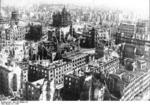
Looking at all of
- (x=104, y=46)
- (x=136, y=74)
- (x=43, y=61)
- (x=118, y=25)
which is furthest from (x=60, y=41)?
(x=136, y=74)

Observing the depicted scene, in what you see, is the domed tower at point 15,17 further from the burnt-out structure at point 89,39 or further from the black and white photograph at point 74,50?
the burnt-out structure at point 89,39

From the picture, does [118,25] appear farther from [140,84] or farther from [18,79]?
[18,79]

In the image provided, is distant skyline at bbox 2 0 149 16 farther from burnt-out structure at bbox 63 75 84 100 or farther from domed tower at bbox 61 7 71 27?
burnt-out structure at bbox 63 75 84 100

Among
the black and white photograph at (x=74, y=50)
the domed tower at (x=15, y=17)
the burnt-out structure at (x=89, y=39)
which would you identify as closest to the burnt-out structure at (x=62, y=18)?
the black and white photograph at (x=74, y=50)

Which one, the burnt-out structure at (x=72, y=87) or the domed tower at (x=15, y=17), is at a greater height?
the domed tower at (x=15, y=17)

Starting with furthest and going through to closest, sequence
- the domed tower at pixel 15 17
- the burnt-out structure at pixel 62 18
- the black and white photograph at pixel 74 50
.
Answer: the burnt-out structure at pixel 62 18
the domed tower at pixel 15 17
the black and white photograph at pixel 74 50

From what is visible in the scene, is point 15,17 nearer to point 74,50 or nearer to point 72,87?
point 74,50

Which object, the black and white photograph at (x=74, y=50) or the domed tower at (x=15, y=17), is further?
the domed tower at (x=15, y=17)

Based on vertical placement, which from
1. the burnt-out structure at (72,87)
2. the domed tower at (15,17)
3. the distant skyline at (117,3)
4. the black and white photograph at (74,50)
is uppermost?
the distant skyline at (117,3)
